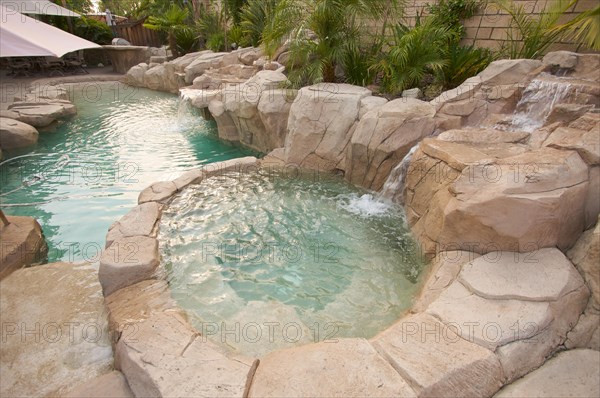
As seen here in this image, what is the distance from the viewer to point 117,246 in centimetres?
341

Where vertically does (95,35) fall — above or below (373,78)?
above

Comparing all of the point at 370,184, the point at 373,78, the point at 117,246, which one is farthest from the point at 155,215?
the point at 373,78

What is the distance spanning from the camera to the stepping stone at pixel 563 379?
210cm

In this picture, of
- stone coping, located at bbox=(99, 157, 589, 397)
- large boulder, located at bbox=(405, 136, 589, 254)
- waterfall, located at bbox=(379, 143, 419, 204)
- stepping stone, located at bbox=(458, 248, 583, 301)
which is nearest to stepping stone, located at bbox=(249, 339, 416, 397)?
A: stone coping, located at bbox=(99, 157, 589, 397)

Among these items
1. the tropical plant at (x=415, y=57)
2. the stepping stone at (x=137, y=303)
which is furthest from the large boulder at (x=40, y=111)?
the tropical plant at (x=415, y=57)

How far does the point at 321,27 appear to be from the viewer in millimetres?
6070

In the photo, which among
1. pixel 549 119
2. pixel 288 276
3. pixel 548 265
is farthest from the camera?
pixel 549 119

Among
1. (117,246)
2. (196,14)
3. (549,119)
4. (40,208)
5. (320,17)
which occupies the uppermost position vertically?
(196,14)

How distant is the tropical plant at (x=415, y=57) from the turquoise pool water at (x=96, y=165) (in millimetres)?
3448

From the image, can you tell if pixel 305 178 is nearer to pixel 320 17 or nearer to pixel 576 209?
pixel 320 17

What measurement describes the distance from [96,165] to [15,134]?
7.04 feet

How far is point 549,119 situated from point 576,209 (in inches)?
64.1

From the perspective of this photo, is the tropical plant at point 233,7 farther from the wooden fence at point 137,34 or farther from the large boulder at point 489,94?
the large boulder at point 489,94

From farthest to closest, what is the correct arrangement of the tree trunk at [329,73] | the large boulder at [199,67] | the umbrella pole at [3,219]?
the large boulder at [199,67], the tree trunk at [329,73], the umbrella pole at [3,219]
